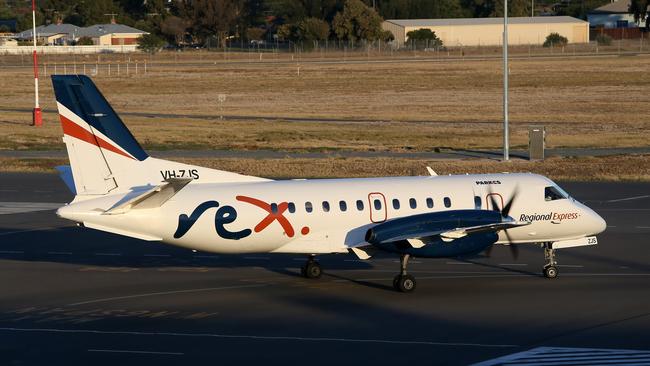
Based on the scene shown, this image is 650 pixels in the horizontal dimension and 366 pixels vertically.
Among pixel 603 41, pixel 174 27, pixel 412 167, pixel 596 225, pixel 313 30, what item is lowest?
pixel 412 167

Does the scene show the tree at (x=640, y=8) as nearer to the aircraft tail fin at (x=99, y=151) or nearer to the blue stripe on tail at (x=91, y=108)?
the aircraft tail fin at (x=99, y=151)

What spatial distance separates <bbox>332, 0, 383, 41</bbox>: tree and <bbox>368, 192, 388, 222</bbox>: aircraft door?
135 m

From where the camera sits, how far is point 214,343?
72.7ft

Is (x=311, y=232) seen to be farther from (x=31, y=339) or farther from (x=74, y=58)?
(x=74, y=58)

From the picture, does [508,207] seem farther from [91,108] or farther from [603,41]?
[603,41]

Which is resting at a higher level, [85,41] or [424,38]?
[85,41]

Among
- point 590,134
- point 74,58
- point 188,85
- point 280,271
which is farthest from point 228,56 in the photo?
point 280,271

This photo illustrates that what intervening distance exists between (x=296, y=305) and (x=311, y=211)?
112 inches

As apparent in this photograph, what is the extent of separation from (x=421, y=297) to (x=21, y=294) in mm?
9950

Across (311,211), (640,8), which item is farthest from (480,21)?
(311,211)

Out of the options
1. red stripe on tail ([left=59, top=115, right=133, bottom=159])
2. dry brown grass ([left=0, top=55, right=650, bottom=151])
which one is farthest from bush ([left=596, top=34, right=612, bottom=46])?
red stripe on tail ([left=59, top=115, right=133, bottom=159])

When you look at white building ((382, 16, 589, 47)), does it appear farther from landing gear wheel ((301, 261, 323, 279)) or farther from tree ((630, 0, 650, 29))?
landing gear wheel ((301, 261, 323, 279))

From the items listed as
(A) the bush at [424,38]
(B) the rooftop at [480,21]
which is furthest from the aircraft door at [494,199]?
(B) the rooftop at [480,21]

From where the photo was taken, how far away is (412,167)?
51.5 meters
